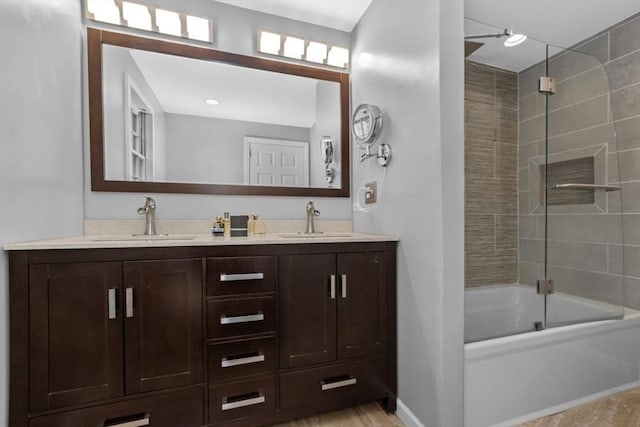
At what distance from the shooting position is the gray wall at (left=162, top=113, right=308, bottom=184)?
1.80 metres

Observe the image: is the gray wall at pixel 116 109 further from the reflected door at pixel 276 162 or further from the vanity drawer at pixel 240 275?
the vanity drawer at pixel 240 275

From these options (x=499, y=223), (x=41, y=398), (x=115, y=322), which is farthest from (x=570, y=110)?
(x=41, y=398)

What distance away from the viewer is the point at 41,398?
1.09 m

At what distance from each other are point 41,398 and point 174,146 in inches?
51.9

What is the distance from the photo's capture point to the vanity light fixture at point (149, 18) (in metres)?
1.69

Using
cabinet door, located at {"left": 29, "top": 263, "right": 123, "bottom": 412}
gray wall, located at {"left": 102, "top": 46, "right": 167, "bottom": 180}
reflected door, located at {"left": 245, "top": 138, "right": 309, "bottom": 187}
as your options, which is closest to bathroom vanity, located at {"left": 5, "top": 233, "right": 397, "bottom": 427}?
cabinet door, located at {"left": 29, "top": 263, "right": 123, "bottom": 412}

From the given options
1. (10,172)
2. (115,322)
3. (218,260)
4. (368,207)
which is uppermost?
(10,172)

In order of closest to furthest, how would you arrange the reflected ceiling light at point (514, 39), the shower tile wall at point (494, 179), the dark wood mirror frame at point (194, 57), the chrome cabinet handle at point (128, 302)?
the chrome cabinet handle at point (128, 302), the dark wood mirror frame at point (194, 57), the reflected ceiling light at point (514, 39), the shower tile wall at point (494, 179)

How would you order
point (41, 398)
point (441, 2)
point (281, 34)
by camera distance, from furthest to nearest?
point (281, 34) < point (441, 2) < point (41, 398)

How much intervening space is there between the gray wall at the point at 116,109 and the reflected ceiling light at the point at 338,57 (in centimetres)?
121

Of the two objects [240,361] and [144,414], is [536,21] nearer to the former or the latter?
[240,361]

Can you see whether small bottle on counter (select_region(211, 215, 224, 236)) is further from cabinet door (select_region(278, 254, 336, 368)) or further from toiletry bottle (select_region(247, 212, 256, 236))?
cabinet door (select_region(278, 254, 336, 368))

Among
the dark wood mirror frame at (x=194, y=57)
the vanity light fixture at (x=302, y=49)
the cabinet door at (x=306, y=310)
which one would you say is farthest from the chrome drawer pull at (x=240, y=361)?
the vanity light fixture at (x=302, y=49)

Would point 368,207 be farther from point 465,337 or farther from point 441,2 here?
point 441,2
